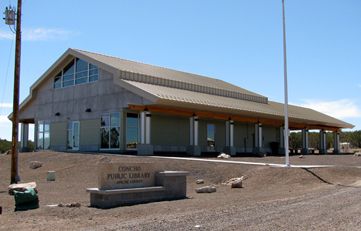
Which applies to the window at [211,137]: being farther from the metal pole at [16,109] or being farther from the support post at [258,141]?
the metal pole at [16,109]

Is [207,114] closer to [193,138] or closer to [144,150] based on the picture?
[193,138]

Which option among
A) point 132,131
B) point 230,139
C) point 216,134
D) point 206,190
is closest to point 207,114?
point 230,139

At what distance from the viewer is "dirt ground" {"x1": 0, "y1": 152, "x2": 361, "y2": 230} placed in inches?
408

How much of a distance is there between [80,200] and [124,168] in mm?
1898

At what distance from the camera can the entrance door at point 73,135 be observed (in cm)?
3953

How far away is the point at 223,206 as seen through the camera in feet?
44.2

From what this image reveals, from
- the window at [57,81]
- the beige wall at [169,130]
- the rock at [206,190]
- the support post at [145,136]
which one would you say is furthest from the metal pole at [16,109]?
the window at [57,81]

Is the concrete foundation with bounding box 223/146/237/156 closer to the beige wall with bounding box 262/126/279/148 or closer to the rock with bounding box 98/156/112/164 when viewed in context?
the beige wall with bounding box 262/126/279/148

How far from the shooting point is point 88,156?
29.2m

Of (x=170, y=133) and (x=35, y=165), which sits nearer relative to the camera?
(x=35, y=165)

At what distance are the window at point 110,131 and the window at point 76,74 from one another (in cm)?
363

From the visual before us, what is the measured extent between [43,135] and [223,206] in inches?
1286

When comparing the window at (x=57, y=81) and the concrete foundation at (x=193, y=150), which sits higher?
the window at (x=57, y=81)

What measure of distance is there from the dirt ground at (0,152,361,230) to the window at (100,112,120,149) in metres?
11.5
